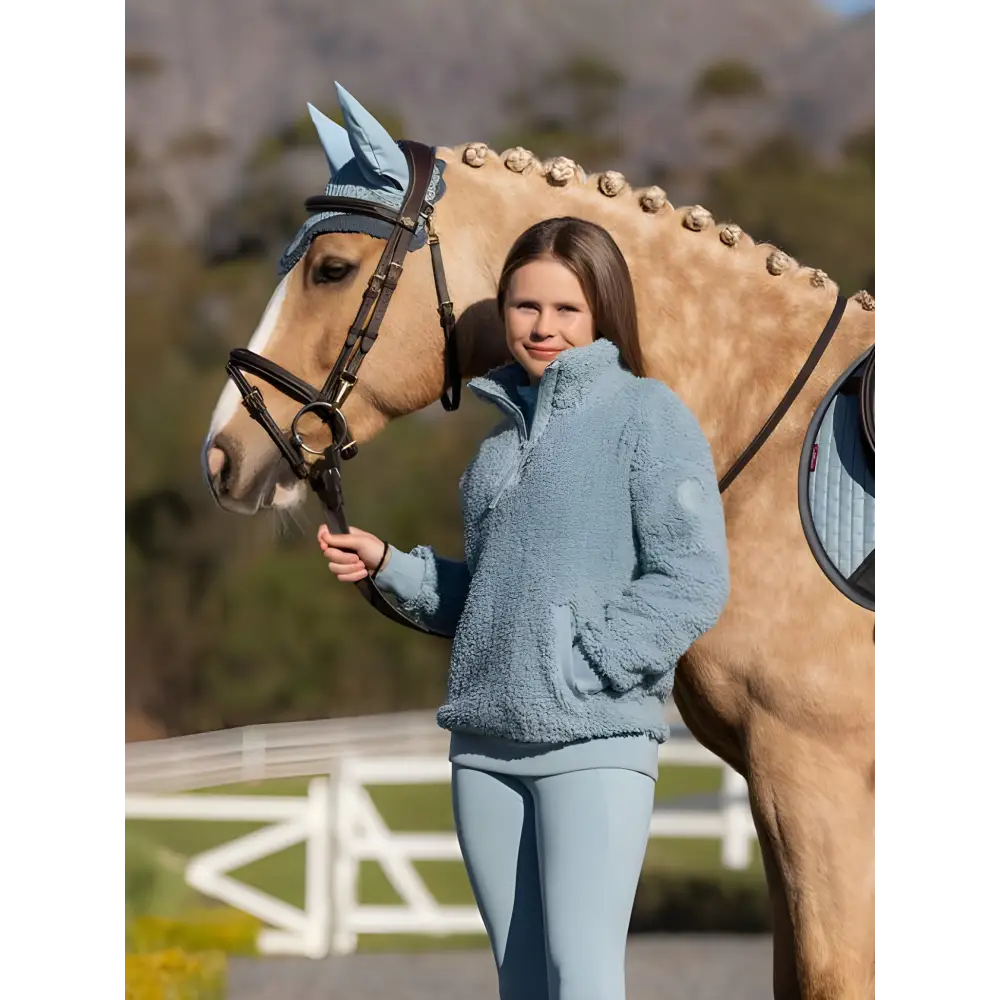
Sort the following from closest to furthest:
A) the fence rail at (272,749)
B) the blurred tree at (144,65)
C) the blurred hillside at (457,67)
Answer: the blurred hillside at (457,67) → the blurred tree at (144,65) → the fence rail at (272,749)

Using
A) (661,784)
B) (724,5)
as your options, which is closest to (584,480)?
(724,5)

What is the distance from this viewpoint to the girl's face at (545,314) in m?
2.05

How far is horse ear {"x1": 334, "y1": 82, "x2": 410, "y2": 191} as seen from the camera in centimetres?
256

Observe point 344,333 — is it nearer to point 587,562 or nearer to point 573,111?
point 587,562

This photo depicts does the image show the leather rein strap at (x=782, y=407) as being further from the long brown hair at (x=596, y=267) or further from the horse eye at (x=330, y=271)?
the horse eye at (x=330, y=271)

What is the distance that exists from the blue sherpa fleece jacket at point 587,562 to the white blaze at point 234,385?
0.66 meters

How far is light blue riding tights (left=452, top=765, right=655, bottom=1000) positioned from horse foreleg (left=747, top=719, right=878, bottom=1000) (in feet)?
1.48

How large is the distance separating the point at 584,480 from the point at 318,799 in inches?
143

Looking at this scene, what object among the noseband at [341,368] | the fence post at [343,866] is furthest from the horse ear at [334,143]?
the fence post at [343,866]

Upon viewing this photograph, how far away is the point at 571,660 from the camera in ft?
6.33

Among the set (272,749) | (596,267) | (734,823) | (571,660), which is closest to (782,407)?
(596,267)

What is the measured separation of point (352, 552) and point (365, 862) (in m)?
4.56

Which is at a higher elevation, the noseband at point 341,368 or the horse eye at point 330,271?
the horse eye at point 330,271

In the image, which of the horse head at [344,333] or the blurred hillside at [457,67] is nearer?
the horse head at [344,333]
